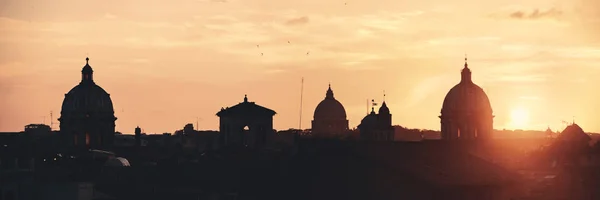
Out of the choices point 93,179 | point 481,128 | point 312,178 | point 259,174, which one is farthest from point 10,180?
point 481,128

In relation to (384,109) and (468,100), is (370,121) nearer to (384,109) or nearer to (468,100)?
(384,109)

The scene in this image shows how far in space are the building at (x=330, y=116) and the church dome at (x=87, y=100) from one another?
40.5 meters

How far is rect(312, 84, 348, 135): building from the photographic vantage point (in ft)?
638

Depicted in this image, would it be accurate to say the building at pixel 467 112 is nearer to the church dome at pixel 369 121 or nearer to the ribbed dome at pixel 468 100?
the ribbed dome at pixel 468 100

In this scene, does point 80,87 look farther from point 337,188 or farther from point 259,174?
point 337,188

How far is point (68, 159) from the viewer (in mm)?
137375

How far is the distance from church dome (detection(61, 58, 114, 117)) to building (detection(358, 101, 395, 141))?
81.9ft

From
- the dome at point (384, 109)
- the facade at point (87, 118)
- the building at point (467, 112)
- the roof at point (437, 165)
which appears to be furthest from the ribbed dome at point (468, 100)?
the roof at point (437, 165)

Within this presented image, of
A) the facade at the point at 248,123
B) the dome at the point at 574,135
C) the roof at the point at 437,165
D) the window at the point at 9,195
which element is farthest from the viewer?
the facade at the point at 248,123

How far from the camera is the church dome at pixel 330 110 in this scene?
194750 mm

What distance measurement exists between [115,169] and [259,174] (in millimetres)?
29255

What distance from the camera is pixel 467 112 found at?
158625 millimetres

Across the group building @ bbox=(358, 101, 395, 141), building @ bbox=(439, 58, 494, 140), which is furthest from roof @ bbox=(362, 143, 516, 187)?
A: building @ bbox=(439, 58, 494, 140)

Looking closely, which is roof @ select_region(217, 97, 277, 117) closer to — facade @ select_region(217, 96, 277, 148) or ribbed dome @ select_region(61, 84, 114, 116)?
facade @ select_region(217, 96, 277, 148)
